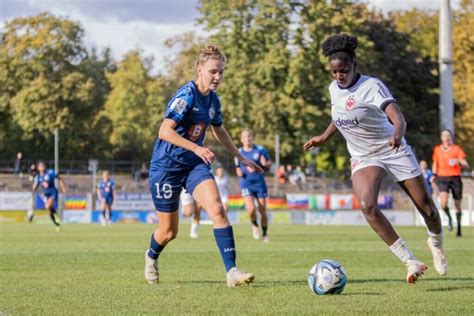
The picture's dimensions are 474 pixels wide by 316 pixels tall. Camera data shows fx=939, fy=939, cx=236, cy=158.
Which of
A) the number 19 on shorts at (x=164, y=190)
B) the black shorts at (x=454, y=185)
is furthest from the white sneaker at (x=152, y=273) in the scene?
the black shorts at (x=454, y=185)

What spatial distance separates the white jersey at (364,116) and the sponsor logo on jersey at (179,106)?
1.62 m

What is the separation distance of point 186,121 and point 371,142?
196 cm

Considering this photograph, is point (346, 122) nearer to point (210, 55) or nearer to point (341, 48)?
point (341, 48)

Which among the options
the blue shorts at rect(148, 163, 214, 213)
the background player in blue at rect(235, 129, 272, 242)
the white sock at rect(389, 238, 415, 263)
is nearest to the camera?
the white sock at rect(389, 238, 415, 263)

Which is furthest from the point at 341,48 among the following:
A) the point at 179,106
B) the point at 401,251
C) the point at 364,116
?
the point at 401,251

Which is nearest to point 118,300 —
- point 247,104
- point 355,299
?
point 355,299

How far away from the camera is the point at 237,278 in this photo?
30.1 feet

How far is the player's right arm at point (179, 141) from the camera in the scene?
9.02 meters

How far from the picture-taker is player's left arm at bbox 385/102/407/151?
888 cm

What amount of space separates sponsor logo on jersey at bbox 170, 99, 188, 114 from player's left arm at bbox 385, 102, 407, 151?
203 centimetres

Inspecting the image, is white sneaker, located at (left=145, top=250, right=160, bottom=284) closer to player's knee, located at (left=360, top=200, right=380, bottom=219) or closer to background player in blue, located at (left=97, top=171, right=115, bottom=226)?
player's knee, located at (left=360, top=200, right=380, bottom=219)

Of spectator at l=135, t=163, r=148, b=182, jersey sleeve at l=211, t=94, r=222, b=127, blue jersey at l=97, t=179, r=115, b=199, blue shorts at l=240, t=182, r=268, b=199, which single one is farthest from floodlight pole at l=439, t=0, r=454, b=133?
jersey sleeve at l=211, t=94, r=222, b=127

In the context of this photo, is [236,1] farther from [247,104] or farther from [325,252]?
[325,252]

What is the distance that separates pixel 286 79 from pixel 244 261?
42.2 m
